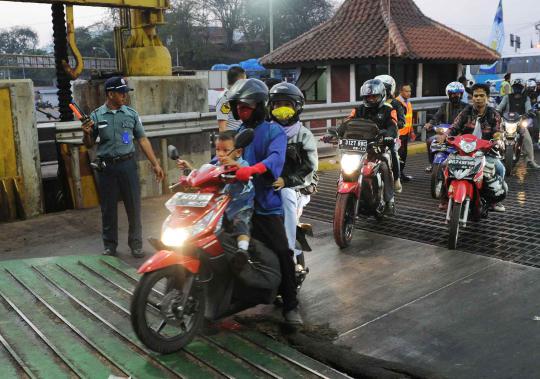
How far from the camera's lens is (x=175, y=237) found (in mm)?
3859

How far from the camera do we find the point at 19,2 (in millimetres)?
8625

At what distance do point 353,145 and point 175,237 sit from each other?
3559 millimetres

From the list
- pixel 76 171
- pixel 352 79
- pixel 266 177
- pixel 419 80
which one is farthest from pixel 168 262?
pixel 419 80

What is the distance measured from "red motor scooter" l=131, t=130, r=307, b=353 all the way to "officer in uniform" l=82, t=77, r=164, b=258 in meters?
2.06

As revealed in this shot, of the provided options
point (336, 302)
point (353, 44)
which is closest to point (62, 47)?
point (336, 302)

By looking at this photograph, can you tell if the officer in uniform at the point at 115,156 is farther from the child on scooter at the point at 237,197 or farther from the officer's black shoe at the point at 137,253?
the child on scooter at the point at 237,197

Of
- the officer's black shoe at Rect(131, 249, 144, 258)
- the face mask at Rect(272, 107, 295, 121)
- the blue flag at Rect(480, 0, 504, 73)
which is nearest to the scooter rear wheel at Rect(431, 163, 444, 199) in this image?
the face mask at Rect(272, 107, 295, 121)

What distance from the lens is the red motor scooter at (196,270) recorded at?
12.6 feet

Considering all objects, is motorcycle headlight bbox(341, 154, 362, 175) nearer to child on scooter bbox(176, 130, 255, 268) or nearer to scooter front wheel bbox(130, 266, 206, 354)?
child on scooter bbox(176, 130, 255, 268)

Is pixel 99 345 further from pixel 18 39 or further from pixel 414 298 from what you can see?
pixel 18 39

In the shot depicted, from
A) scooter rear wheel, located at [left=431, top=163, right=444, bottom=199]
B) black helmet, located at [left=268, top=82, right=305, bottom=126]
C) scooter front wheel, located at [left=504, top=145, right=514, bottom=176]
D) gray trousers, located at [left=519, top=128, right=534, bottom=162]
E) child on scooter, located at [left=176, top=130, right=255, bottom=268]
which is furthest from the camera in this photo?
gray trousers, located at [left=519, top=128, right=534, bottom=162]

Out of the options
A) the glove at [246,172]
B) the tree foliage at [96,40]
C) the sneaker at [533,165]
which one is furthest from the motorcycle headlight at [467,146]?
the tree foliage at [96,40]

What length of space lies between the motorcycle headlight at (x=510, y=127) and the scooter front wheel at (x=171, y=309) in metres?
9.49

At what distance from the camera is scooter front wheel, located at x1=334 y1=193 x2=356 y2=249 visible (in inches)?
252
